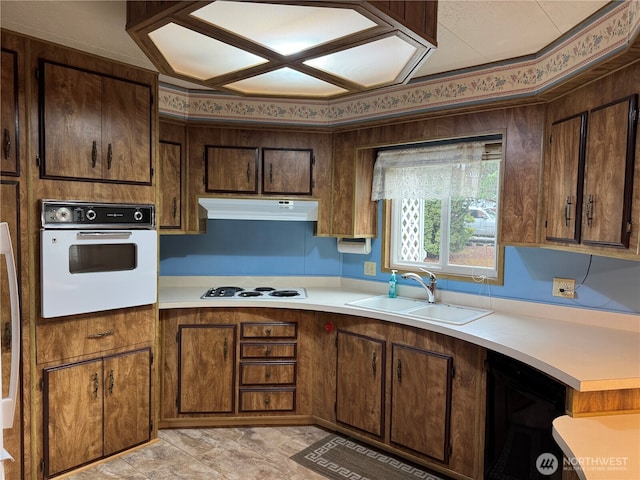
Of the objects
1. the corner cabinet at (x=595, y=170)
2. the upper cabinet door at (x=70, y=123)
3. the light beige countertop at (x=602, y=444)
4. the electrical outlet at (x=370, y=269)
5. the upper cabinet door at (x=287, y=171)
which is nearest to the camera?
the light beige countertop at (x=602, y=444)

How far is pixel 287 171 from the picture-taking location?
10.6ft

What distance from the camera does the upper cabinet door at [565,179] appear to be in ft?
6.74

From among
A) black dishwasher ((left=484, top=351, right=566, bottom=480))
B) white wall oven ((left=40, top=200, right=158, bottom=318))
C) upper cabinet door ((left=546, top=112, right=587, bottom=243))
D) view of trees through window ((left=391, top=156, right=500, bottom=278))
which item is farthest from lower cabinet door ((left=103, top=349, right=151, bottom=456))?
upper cabinet door ((left=546, top=112, right=587, bottom=243))

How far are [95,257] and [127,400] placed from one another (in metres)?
0.91

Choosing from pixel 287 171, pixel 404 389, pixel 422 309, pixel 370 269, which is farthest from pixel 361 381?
pixel 287 171


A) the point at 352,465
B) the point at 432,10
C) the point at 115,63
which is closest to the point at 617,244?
the point at 432,10

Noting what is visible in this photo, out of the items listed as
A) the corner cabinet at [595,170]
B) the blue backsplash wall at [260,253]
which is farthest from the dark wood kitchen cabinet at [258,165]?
the corner cabinet at [595,170]

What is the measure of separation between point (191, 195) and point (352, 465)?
2.10 meters

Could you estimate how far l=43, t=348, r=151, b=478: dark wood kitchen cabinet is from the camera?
232 cm

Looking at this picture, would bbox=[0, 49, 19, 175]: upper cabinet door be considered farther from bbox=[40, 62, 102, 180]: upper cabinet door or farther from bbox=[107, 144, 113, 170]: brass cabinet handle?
bbox=[107, 144, 113, 170]: brass cabinet handle

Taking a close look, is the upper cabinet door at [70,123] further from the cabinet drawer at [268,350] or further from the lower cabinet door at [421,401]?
the lower cabinet door at [421,401]

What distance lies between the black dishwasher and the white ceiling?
1.56 meters

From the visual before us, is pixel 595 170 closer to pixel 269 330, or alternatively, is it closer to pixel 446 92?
pixel 446 92

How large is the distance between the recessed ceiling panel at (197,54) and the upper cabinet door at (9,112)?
848 mm
